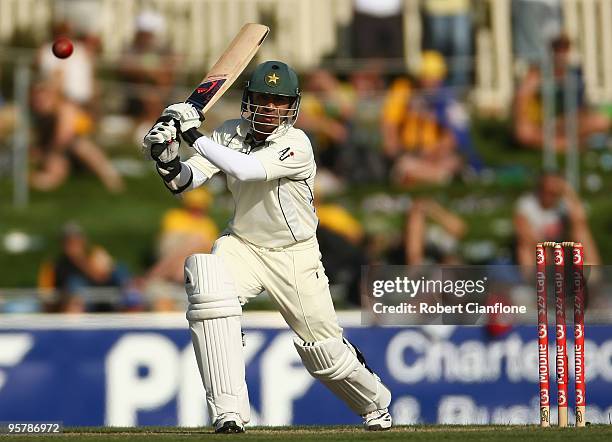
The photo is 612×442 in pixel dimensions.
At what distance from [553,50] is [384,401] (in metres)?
5.04

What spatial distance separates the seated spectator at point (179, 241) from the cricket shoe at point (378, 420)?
3179mm

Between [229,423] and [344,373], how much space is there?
0.57m

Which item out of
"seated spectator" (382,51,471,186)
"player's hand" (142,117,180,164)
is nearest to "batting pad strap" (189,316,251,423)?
"player's hand" (142,117,180,164)

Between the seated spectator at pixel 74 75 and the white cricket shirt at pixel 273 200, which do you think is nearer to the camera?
the white cricket shirt at pixel 273 200

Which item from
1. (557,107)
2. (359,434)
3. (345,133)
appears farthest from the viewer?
(557,107)

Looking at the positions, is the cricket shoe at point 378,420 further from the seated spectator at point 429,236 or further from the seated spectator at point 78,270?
the seated spectator at point 78,270

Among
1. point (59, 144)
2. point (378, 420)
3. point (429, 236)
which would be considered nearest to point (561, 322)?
point (378, 420)

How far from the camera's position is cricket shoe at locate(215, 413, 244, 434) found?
5281mm

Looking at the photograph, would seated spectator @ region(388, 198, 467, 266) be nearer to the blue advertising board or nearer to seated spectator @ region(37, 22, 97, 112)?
the blue advertising board

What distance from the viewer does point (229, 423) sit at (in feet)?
17.3

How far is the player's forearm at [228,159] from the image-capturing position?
5184 millimetres

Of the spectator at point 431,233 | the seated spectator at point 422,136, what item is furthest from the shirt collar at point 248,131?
the seated spectator at point 422,136

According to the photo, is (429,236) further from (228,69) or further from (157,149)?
(157,149)

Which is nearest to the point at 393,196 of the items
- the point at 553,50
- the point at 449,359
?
the point at 553,50
